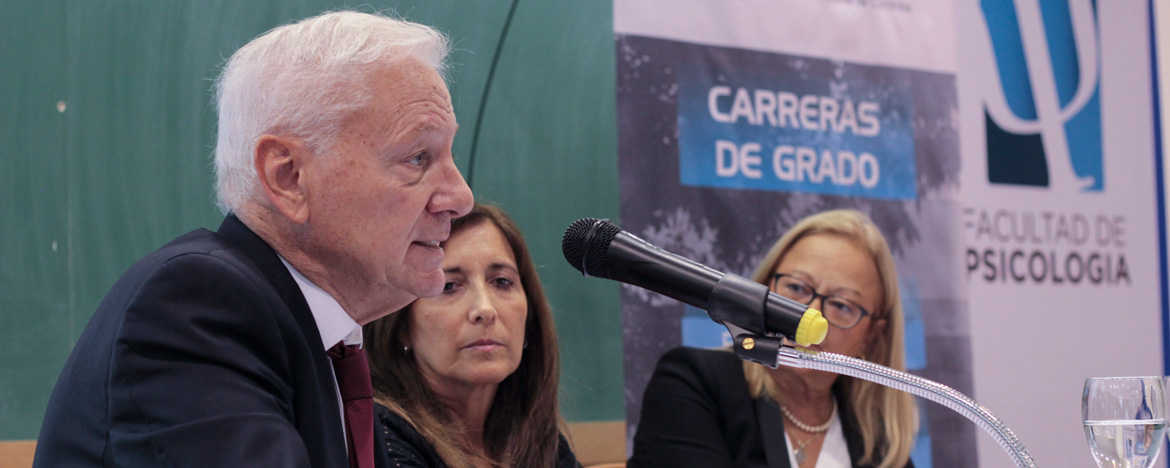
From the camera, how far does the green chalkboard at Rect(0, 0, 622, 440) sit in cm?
238

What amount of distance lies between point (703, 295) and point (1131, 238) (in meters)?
3.36

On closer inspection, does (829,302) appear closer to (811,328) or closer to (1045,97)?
(1045,97)

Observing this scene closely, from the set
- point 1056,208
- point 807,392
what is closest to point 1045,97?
point 1056,208

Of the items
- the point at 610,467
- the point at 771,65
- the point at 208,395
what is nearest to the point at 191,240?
the point at 208,395

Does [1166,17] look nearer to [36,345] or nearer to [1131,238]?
[1131,238]

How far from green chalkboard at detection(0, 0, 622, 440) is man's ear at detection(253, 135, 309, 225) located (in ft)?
4.04

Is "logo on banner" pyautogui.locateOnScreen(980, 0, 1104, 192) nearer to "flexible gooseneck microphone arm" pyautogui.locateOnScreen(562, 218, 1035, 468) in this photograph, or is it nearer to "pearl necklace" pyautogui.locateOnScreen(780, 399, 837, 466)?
"pearl necklace" pyautogui.locateOnScreen(780, 399, 837, 466)

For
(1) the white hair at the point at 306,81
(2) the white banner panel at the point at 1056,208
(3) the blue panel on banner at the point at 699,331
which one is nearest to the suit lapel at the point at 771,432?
(3) the blue panel on banner at the point at 699,331

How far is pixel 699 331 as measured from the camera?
316 cm

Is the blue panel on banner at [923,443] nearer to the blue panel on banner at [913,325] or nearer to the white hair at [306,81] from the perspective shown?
the blue panel on banner at [913,325]

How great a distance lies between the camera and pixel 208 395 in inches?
42.1

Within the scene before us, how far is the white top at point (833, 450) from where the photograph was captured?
288cm

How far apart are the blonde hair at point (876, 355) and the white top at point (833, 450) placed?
5cm

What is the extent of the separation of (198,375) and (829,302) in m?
2.18
